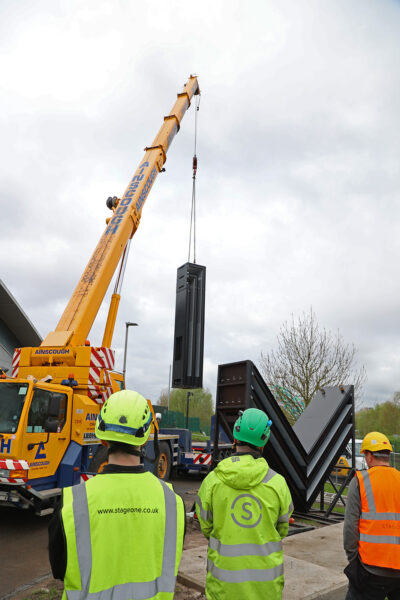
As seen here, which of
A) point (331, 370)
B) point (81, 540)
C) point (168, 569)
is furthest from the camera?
point (331, 370)

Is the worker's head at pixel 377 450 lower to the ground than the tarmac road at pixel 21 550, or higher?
higher

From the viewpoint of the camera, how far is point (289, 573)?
5.00 m

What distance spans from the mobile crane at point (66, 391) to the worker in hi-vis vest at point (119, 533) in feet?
18.0

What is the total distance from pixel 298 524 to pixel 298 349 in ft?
40.0

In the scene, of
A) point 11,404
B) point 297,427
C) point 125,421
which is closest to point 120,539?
point 125,421

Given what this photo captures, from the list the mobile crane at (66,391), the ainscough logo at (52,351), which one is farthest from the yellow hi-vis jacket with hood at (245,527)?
the ainscough logo at (52,351)

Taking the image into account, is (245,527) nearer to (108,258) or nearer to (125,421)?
(125,421)

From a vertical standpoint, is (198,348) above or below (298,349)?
below

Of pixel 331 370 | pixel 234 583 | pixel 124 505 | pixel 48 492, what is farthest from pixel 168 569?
pixel 331 370

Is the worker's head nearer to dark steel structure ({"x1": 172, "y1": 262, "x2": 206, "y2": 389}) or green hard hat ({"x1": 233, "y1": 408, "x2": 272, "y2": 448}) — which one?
green hard hat ({"x1": 233, "y1": 408, "x2": 272, "y2": 448})

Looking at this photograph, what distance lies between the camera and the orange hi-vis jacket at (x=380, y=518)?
3162 mm

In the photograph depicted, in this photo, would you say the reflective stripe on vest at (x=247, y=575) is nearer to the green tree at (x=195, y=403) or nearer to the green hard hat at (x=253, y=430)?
the green hard hat at (x=253, y=430)

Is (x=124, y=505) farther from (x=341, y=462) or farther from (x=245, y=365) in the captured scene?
(x=341, y=462)

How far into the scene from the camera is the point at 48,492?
7254 millimetres
